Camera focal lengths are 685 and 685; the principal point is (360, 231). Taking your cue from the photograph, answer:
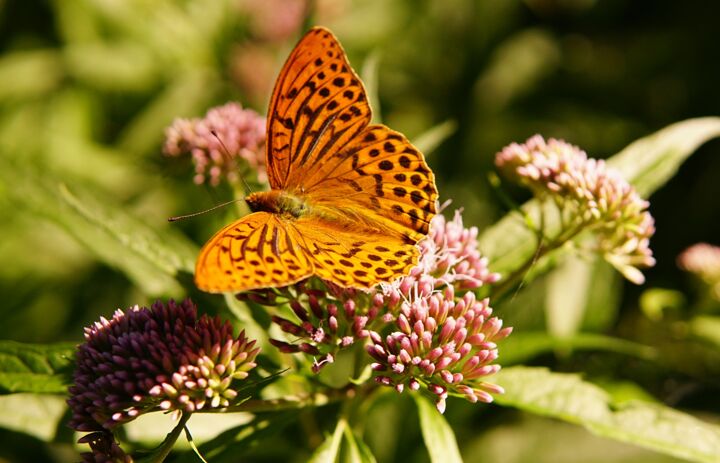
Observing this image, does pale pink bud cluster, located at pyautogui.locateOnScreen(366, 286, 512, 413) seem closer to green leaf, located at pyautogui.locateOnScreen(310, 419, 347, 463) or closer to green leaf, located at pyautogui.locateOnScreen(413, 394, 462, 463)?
green leaf, located at pyautogui.locateOnScreen(413, 394, 462, 463)

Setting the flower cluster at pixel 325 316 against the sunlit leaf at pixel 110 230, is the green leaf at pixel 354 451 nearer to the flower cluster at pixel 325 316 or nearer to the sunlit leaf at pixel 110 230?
the flower cluster at pixel 325 316

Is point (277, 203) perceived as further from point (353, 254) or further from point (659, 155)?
point (659, 155)

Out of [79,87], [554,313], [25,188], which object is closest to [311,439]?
[554,313]

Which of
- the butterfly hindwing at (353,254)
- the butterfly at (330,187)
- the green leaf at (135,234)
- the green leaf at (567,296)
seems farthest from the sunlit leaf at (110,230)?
the green leaf at (567,296)

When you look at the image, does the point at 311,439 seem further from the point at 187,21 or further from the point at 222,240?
the point at 187,21

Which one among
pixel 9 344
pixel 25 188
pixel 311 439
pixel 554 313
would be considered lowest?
pixel 311 439

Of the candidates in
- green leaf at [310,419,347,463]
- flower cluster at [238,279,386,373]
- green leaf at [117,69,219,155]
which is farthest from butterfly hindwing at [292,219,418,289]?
green leaf at [117,69,219,155]
